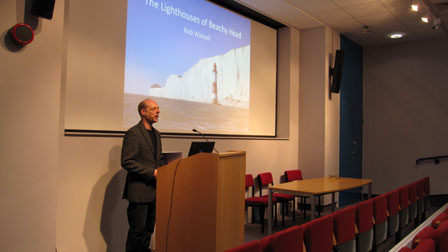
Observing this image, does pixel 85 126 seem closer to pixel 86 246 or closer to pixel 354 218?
pixel 86 246

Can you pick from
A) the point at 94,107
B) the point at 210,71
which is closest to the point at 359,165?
the point at 210,71

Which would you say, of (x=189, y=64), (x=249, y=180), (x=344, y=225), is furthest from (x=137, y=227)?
(x=249, y=180)

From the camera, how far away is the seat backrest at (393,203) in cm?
360

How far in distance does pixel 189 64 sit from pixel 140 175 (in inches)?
78.9

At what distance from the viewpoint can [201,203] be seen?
2.24 m

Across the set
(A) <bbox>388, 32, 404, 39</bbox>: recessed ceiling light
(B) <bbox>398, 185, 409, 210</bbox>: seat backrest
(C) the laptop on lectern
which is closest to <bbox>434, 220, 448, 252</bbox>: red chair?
(C) the laptop on lectern

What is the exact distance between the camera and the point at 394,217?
12.2ft

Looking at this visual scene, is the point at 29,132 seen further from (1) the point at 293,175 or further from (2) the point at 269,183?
(1) the point at 293,175

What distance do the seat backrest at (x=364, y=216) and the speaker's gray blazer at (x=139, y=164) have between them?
177 centimetres

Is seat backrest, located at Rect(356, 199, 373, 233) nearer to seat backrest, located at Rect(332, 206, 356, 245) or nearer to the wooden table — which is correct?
seat backrest, located at Rect(332, 206, 356, 245)

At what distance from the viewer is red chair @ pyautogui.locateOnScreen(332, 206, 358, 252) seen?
8.49ft

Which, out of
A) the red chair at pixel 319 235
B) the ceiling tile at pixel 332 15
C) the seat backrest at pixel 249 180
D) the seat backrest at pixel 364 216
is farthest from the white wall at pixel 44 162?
the ceiling tile at pixel 332 15

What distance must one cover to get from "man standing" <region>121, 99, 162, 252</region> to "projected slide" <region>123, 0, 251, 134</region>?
78cm

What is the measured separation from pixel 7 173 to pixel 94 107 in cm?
117
